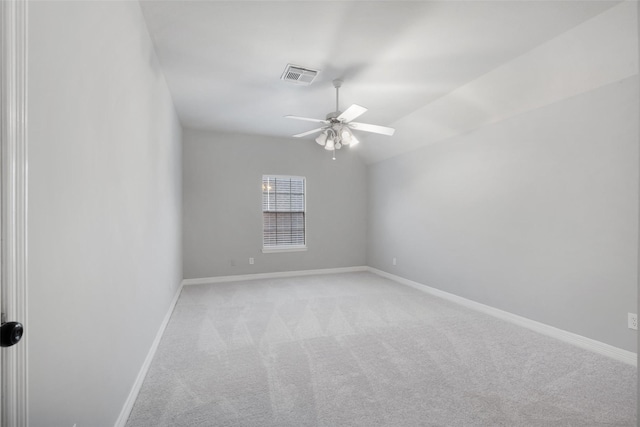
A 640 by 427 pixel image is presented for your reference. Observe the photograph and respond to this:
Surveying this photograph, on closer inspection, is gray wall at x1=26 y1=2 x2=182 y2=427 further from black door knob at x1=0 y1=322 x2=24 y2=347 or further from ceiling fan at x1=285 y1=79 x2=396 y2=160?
ceiling fan at x1=285 y1=79 x2=396 y2=160

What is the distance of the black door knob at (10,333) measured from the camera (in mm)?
733

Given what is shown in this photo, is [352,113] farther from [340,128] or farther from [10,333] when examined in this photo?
[10,333]

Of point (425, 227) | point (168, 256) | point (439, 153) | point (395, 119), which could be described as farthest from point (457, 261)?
point (168, 256)

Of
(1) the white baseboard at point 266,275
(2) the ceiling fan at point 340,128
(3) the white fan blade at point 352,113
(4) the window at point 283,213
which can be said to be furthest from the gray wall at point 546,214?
(4) the window at point 283,213

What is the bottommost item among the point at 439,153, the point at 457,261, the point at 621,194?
the point at 457,261

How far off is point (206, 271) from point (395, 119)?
4.14 metres

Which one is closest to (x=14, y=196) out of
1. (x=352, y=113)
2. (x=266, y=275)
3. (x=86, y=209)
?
(x=86, y=209)

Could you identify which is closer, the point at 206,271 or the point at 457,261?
the point at 457,261

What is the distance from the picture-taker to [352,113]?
2.96 metres

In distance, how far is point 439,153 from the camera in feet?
14.6

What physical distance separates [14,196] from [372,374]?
230 centimetres

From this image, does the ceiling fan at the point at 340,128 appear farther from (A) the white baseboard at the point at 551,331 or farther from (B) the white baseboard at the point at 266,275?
(B) the white baseboard at the point at 266,275

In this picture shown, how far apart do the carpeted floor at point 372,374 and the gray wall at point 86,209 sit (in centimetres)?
50

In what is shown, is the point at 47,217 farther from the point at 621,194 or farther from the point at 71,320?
the point at 621,194
